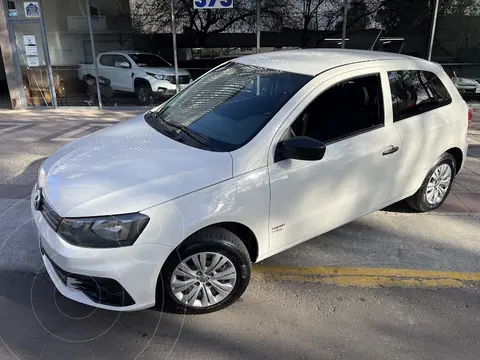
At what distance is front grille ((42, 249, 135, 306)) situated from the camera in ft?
7.78

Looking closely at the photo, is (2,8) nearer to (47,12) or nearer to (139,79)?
(47,12)

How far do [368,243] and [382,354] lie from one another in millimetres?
1375

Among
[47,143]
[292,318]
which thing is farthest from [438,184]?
[47,143]

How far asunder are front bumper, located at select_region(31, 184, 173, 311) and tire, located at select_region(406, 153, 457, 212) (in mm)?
2828

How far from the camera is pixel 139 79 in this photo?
1059 centimetres

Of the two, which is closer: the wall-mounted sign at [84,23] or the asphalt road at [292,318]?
the asphalt road at [292,318]

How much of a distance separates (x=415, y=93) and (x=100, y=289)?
3.15 meters

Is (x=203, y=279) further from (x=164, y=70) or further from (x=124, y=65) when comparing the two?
(x=124, y=65)

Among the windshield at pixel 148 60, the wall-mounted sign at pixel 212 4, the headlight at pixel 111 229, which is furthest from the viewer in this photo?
the windshield at pixel 148 60

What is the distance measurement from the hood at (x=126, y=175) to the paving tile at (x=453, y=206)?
3.02 m

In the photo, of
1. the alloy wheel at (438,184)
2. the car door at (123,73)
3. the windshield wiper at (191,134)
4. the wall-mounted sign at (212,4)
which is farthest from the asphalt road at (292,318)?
the wall-mounted sign at (212,4)

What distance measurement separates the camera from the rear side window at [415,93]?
11.5 feet

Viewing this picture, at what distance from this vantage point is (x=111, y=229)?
2318mm

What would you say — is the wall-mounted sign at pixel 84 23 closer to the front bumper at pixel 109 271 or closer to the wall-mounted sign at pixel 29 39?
the wall-mounted sign at pixel 29 39
